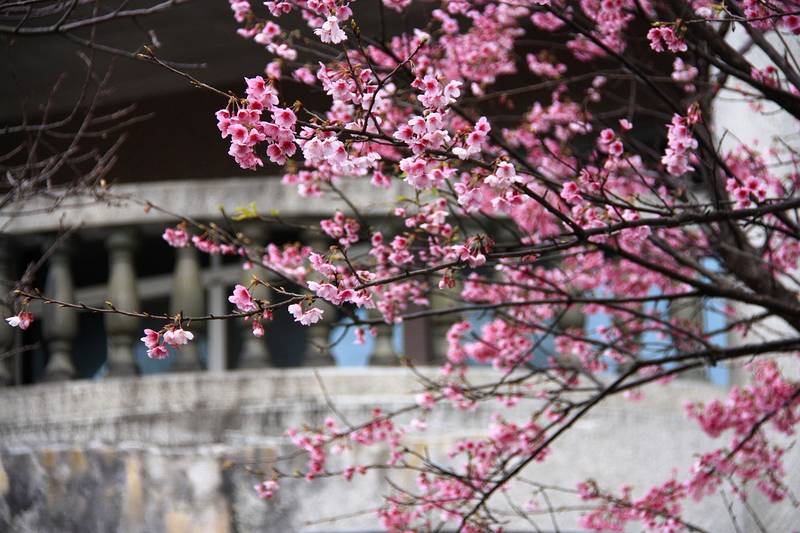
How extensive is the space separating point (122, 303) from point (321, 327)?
4.15ft

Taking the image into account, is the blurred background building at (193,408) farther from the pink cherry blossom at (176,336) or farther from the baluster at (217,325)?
the pink cherry blossom at (176,336)

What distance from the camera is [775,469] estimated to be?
25.9ft

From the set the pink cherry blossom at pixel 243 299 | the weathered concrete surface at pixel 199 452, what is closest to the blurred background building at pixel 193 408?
the weathered concrete surface at pixel 199 452

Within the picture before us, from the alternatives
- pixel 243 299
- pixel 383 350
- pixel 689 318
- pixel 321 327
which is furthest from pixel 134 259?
pixel 243 299

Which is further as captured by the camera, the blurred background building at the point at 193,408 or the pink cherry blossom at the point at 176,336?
the blurred background building at the point at 193,408

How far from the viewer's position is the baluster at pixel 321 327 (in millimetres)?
8109

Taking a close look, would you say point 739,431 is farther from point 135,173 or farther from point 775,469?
point 135,173

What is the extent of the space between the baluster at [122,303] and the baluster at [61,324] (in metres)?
0.26

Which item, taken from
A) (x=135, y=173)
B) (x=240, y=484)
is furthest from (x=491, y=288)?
(x=135, y=173)

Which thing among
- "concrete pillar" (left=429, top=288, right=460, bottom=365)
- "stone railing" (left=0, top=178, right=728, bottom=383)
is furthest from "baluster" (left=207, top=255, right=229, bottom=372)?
"concrete pillar" (left=429, top=288, right=460, bottom=365)

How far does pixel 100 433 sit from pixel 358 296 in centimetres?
434

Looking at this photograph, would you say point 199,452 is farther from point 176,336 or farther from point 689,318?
point 176,336

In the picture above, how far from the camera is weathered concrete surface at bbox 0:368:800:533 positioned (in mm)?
8070

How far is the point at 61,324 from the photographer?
8.45 meters
